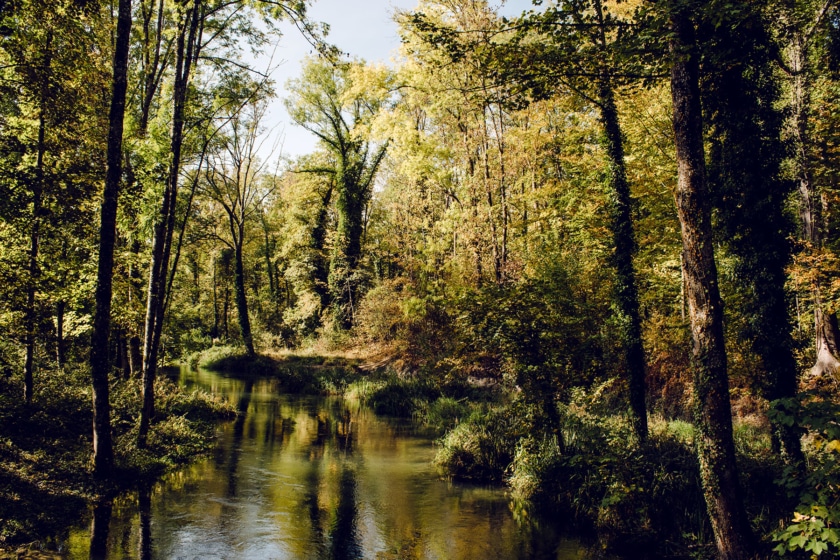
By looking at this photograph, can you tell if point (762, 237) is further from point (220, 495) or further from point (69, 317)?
point (69, 317)

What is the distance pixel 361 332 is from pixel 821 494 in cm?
2460

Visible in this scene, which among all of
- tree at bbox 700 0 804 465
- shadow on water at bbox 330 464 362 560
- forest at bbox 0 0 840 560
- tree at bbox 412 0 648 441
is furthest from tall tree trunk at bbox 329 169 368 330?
tree at bbox 700 0 804 465

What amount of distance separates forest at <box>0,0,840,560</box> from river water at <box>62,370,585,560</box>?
Answer: 407mm

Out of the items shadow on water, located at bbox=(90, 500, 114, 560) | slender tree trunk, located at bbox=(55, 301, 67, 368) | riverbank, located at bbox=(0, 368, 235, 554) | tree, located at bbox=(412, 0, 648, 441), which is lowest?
shadow on water, located at bbox=(90, 500, 114, 560)

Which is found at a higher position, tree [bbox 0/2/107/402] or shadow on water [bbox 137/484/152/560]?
tree [bbox 0/2/107/402]

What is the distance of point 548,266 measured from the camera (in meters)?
14.0

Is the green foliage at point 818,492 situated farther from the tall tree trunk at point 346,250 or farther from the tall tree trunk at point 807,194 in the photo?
the tall tree trunk at point 346,250

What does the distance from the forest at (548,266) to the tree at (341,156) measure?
394 inches

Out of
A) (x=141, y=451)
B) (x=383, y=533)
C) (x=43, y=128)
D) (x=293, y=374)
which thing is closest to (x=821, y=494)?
(x=383, y=533)

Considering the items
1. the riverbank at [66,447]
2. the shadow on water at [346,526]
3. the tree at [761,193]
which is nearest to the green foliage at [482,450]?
the shadow on water at [346,526]

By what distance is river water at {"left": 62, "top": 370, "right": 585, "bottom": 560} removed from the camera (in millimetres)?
A: 7023

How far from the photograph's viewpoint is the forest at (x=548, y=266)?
6441 millimetres

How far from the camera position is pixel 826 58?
1025 centimetres

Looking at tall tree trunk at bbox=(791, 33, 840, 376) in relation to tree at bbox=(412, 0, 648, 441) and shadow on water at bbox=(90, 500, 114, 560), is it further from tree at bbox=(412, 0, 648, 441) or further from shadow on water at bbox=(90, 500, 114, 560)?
shadow on water at bbox=(90, 500, 114, 560)
